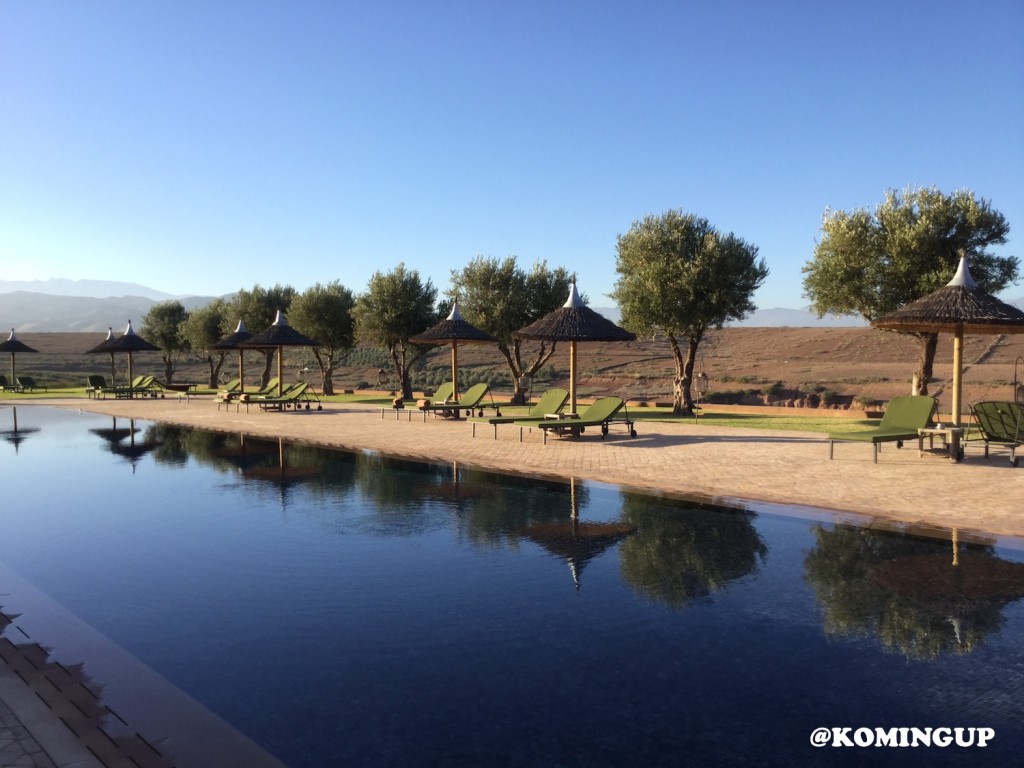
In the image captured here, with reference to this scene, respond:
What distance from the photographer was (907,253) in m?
18.1

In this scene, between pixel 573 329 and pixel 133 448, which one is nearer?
pixel 133 448

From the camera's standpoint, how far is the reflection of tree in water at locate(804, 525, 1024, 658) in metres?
4.87

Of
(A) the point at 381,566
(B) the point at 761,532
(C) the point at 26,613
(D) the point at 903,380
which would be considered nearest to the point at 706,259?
(B) the point at 761,532

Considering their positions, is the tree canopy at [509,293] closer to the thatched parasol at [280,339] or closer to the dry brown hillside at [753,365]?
the thatched parasol at [280,339]

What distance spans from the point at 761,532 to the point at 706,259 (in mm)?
13770

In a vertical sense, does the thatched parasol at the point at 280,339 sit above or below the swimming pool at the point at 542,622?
above

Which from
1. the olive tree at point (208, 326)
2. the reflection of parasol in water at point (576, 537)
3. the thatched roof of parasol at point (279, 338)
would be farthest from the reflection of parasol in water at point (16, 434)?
the olive tree at point (208, 326)

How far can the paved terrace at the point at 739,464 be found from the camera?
831cm

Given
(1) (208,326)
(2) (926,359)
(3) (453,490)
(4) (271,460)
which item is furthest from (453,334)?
(1) (208,326)

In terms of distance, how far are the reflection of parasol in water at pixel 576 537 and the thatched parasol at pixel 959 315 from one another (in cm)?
728

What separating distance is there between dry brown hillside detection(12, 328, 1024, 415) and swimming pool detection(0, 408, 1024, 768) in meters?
23.2

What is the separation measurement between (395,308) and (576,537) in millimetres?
20363

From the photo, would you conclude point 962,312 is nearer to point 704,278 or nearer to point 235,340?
point 704,278

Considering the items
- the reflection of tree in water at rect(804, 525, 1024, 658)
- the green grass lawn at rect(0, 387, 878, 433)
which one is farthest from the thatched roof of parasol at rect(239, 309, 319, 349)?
the reflection of tree in water at rect(804, 525, 1024, 658)
